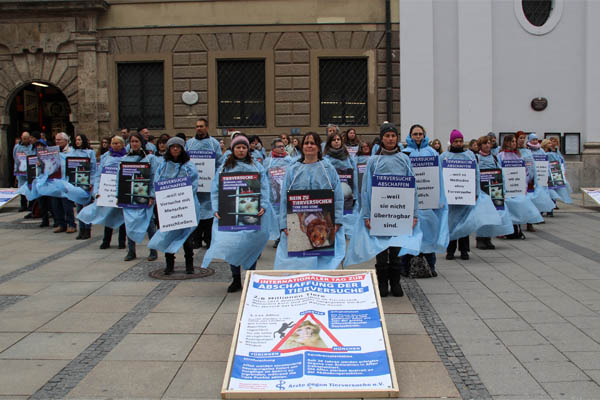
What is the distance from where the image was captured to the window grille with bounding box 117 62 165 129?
63.7 ft

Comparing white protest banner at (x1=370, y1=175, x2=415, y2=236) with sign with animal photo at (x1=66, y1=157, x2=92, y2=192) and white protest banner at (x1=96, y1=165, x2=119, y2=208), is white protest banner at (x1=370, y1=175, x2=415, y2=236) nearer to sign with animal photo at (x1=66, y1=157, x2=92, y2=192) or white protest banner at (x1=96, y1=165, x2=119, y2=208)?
white protest banner at (x1=96, y1=165, x2=119, y2=208)

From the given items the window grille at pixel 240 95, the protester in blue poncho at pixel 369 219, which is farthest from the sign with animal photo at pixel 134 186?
the window grille at pixel 240 95

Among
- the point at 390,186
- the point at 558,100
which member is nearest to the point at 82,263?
the point at 390,186

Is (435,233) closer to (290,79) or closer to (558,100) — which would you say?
(290,79)

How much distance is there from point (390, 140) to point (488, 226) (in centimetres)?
354

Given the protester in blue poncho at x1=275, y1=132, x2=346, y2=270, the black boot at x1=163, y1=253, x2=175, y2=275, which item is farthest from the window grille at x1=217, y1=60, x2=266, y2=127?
the protester in blue poncho at x1=275, y1=132, x2=346, y2=270

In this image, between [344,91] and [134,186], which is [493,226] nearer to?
[134,186]

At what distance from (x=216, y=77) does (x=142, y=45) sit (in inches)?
95.3

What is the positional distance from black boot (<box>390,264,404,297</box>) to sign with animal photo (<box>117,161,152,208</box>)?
3.93m

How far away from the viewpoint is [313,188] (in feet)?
20.5

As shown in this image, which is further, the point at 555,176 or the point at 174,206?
the point at 555,176

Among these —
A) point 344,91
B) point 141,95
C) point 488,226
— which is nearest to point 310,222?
point 488,226

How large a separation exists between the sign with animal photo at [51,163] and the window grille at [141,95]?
6915 mm

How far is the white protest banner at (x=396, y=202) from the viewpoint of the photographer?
6.56 m
